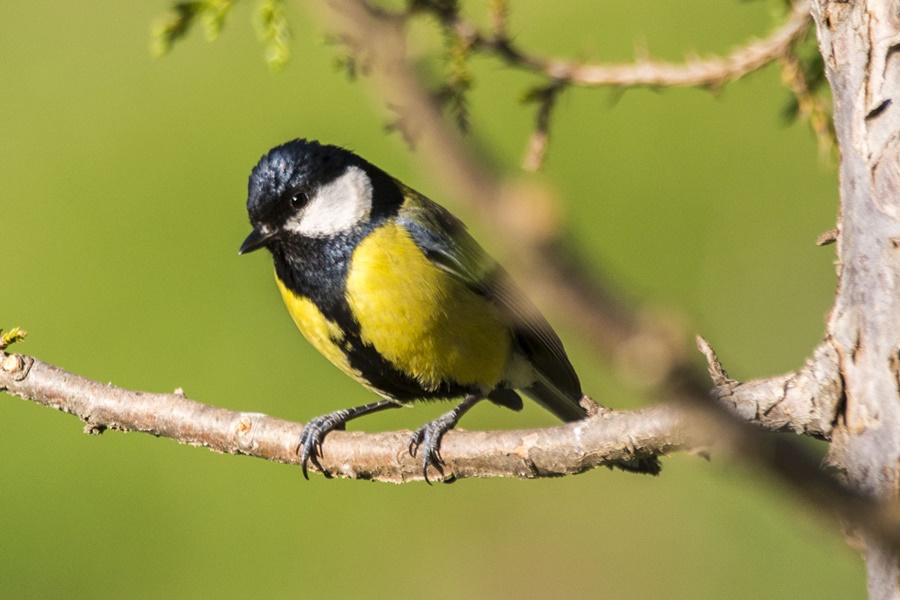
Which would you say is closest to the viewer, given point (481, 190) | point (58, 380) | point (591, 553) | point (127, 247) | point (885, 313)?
point (481, 190)

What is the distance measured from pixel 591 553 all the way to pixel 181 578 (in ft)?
4.99

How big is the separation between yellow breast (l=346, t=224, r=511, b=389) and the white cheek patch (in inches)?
3.2

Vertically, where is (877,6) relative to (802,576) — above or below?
above

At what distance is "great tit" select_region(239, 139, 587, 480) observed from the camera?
2305mm

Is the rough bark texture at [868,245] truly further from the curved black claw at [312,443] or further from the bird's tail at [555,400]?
the bird's tail at [555,400]

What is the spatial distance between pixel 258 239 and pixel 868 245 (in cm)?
155

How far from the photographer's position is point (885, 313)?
4.12 feet

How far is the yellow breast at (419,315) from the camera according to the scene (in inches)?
90.0

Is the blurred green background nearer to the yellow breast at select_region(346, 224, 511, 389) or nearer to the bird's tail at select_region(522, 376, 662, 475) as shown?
the bird's tail at select_region(522, 376, 662, 475)

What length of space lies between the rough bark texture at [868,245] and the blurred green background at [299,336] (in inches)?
84.0

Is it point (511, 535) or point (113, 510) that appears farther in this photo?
point (511, 535)

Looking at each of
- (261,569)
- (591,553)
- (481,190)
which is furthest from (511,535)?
(481,190)

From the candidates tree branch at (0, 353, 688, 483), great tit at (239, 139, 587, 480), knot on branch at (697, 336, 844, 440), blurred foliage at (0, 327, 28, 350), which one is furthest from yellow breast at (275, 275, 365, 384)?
knot on branch at (697, 336, 844, 440)

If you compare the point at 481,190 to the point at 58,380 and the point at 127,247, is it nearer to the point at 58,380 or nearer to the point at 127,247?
the point at 58,380
